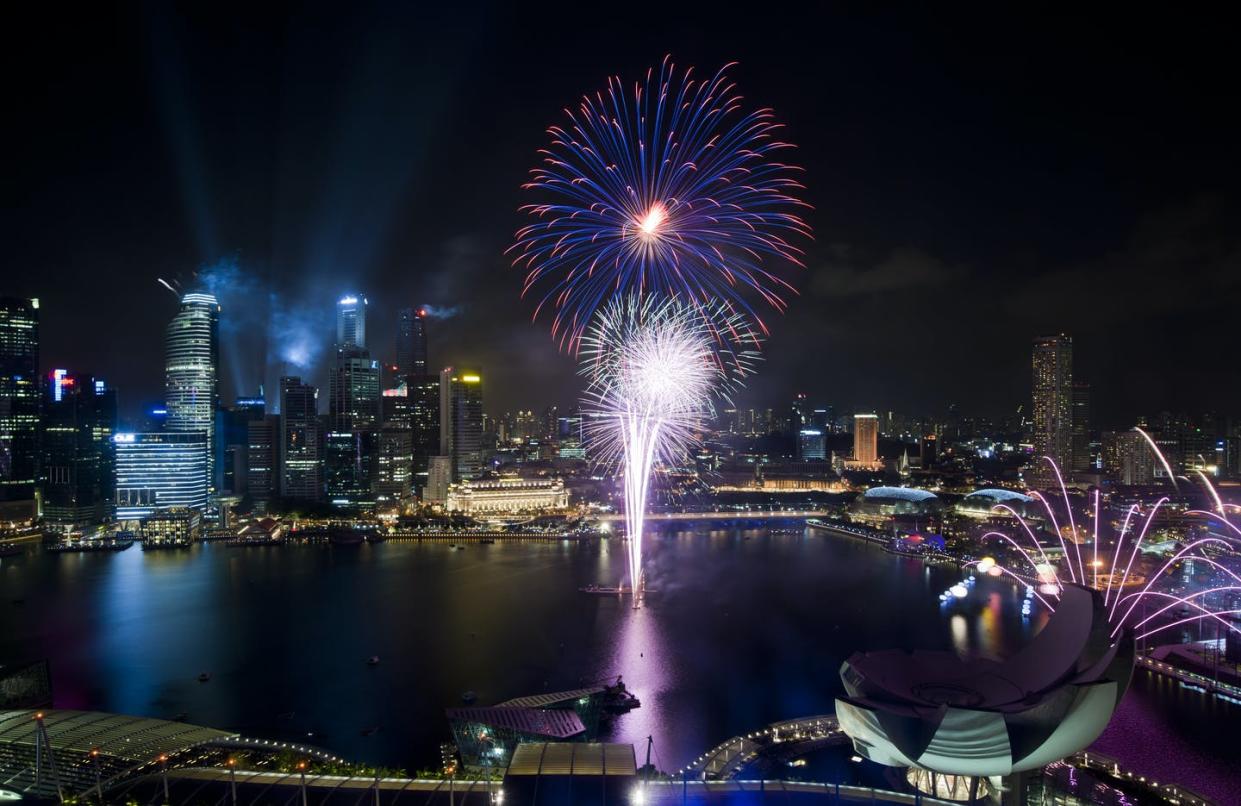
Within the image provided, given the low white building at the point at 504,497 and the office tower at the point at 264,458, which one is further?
the office tower at the point at 264,458

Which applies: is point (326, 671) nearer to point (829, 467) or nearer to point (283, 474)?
point (283, 474)

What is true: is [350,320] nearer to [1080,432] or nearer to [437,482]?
[437,482]

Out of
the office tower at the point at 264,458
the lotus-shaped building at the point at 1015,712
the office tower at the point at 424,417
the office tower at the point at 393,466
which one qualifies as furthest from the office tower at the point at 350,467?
the lotus-shaped building at the point at 1015,712

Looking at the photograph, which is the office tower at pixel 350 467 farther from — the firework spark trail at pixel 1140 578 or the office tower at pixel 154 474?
the firework spark trail at pixel 1140 578

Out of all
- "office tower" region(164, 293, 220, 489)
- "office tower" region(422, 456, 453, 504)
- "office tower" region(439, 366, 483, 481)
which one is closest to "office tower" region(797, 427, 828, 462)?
"office tower" region(439, 366, 483, 481)

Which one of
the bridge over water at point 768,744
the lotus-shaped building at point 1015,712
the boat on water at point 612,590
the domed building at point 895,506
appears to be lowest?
the boat on water at point 612,590

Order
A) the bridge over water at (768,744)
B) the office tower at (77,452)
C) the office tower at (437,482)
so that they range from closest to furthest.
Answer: the bridge over water at (768,744) → the office tower at (77,452) → the office tower at (437,482)

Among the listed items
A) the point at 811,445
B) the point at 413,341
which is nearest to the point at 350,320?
the point at 413,341
